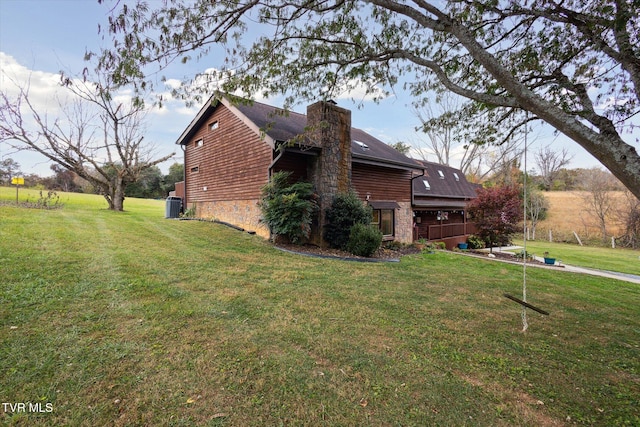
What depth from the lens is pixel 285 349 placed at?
312 cm

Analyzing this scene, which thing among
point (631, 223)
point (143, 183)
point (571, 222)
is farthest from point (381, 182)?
point (143, 183)

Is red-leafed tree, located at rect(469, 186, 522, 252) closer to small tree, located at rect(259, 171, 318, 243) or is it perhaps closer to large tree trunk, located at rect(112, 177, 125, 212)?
small tree, located at rect(259, 171, 318, 243)

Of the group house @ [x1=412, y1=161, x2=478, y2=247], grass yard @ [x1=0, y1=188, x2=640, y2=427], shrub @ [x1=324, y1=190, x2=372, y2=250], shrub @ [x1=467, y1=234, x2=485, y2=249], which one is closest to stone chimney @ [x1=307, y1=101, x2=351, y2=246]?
shrub @ [x1=324, y1=190, x2=372, y2=250]

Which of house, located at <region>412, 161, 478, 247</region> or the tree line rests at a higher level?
the tree line

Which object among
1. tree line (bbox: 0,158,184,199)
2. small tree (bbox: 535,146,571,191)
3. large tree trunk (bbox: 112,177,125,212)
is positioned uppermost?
small tree (bbox: 535,146,571,191)

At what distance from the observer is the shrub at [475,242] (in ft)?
56.3

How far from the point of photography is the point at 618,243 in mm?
22312

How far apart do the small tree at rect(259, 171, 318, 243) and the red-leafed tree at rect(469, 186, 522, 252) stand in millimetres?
10540

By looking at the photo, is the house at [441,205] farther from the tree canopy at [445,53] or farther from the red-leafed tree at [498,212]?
the tree canopy at [445,53]

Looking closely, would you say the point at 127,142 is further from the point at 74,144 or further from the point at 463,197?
the point at 463,197

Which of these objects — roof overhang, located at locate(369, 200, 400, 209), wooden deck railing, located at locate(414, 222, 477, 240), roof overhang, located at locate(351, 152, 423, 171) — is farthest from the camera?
wooden deck railing, located at locate(414, 222, 477, 240)

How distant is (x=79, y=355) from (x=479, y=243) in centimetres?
1856

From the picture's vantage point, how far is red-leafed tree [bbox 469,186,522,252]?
14.4 metres

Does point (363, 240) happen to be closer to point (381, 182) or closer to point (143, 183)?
point (381, 182)
